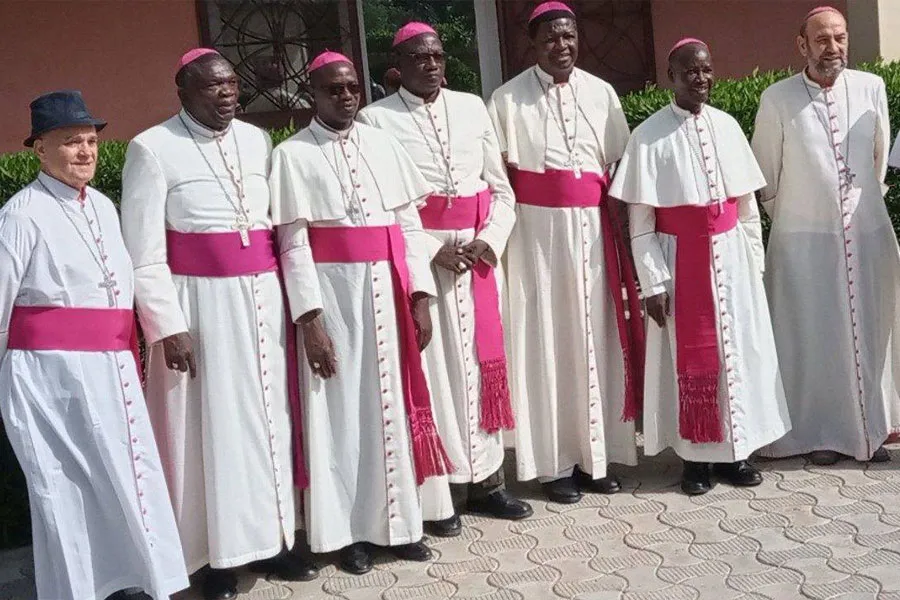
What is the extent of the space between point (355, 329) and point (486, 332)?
2.25 feet

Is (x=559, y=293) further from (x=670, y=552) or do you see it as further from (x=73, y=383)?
(x=73, y=383)

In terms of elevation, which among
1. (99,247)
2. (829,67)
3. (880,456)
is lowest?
(880,456)

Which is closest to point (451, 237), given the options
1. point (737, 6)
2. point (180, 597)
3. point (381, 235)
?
point (381, 235)

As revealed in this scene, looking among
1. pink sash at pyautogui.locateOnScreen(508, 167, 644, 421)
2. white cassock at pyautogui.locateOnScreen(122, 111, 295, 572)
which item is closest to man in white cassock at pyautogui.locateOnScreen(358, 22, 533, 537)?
pink sash at pyautogui.locateOnScreen(508, 167, 644, 421)

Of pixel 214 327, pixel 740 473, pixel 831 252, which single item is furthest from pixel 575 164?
pixel 214 327

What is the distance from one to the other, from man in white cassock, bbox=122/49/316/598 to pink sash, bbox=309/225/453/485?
0.25 meters

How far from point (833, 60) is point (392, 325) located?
237cm

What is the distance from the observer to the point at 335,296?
5086 mm

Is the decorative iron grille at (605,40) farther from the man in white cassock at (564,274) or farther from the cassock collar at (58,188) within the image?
A: the cassock collar at (58,188)

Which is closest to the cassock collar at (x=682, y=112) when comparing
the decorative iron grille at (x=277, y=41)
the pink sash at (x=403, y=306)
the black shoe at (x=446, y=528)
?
the pink sash at (x=403, y=306)

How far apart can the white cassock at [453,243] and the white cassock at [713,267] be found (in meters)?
0.62

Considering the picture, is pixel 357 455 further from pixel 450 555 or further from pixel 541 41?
pixel 541 41

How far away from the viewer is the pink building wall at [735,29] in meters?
9.94

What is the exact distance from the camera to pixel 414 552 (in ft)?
17.1
